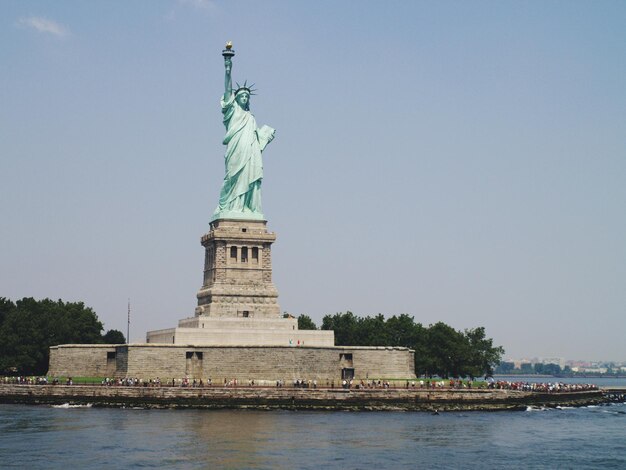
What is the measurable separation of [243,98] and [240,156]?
16.0 ft

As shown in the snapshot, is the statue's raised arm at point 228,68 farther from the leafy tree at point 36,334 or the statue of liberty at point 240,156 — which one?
the leafy tree at point 36,334

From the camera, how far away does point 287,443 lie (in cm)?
4697

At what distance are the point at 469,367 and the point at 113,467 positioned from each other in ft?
176

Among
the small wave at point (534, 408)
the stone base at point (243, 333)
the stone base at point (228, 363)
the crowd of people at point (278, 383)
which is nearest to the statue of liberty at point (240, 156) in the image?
the stone base at point (243, 333)

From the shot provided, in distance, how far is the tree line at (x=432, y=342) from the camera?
88.1m

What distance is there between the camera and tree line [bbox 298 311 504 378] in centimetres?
8812

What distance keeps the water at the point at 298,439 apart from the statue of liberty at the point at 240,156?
22.2m

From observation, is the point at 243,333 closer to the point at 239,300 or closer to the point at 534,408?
the point at 239,300

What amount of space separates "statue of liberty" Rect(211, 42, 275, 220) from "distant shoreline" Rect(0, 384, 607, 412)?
60.3ft

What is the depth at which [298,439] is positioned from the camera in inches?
1901

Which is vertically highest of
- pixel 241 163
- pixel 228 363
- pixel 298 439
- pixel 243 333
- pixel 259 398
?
pixel 241 163

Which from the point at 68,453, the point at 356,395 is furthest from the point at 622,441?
the point at 68,453

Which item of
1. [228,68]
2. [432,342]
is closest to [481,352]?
[432,342]

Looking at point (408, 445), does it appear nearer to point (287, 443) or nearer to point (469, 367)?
point (287, 443)
